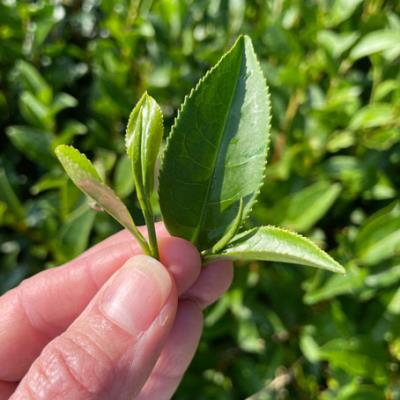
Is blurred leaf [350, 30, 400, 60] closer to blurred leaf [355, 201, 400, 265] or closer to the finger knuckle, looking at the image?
blurred leaf [355, 201, 400, 265]

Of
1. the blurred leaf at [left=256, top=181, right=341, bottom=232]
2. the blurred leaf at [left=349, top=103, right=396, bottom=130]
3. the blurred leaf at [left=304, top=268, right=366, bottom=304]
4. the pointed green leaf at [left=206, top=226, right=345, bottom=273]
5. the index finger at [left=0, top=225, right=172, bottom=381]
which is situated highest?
the pointed green leaf at [left=206, top=226, right=345, bottom=273]

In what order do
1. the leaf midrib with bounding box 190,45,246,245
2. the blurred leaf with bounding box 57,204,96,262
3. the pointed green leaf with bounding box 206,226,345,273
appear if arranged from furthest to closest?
the blurred leaf with bounding box 57,204,96,262 → the leaf midrib with bounding box 190,45,246,245 → the pointed green leaf with bounding box 206,226,345,273

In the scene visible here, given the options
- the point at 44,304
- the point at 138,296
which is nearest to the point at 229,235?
the point at 138,296

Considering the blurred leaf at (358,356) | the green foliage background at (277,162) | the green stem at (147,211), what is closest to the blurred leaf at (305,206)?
the green foliage background at (277,162)

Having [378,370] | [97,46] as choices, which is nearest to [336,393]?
[378,370]

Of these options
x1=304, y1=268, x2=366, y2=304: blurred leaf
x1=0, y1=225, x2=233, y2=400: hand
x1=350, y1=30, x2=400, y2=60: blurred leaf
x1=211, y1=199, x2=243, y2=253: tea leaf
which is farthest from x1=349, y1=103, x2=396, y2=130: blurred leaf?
x1=211, y1=199, x2=243, y2=253: tea leaf

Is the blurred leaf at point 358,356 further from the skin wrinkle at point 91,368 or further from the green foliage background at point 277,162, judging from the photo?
the skin wrinkle at point 91,368

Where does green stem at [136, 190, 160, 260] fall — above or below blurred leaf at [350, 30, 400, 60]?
above

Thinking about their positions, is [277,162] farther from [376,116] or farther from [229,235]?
[229,235]

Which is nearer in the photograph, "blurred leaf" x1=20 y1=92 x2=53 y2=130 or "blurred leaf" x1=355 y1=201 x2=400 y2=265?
"blurred leaf" x1=355 y1=201 x2=400 y2=265
